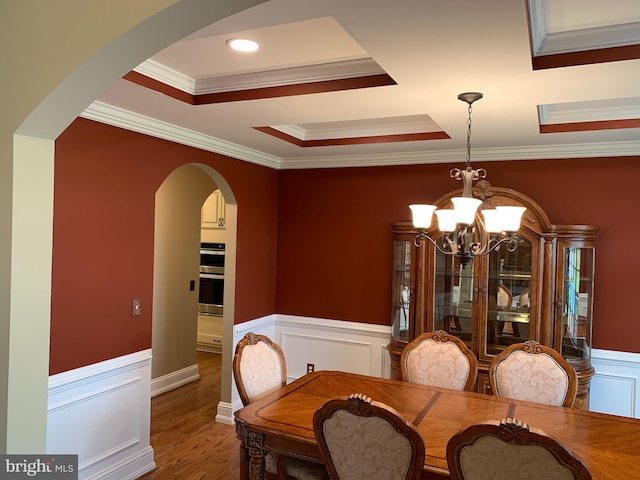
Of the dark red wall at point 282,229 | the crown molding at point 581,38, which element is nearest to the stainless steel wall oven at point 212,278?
the dark red wall at point 282,229

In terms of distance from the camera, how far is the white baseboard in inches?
189

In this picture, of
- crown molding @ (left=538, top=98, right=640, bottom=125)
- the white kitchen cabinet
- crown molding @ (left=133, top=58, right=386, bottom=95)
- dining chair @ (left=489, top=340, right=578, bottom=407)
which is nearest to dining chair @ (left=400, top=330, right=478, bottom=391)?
dining chair @ (left=489, top=340, right=578, bottom=407)

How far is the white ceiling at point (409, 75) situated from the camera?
1667 millimetres

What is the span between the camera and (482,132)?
3.35m

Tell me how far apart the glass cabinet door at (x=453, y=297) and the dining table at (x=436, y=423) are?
116 centimetres

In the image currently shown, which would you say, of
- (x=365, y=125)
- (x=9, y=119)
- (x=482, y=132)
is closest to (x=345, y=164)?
(x=365, y=125)

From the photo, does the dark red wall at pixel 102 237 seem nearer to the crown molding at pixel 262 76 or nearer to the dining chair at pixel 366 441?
the crown molding at pixel 262 76

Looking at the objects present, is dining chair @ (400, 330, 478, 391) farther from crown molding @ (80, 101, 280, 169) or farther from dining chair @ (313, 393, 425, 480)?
crown molding @ (80, 101, 280, 169)

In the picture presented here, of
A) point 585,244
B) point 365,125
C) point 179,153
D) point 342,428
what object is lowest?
point 342,428

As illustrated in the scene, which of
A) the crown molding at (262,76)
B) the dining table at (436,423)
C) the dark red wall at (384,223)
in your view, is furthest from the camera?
the dark red wall at (384,223)

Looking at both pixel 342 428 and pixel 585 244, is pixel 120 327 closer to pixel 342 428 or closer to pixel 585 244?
pixel 342 428

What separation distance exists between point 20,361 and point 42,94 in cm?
78

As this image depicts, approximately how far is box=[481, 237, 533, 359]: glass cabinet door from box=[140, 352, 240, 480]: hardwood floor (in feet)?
6.78

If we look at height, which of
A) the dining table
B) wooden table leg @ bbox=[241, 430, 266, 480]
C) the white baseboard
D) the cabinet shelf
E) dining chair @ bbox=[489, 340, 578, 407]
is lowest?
the white baseboard
